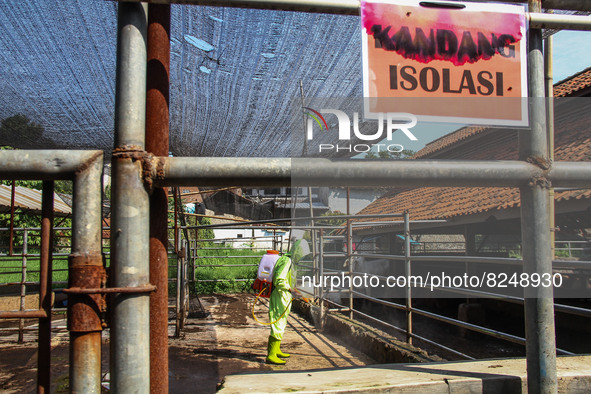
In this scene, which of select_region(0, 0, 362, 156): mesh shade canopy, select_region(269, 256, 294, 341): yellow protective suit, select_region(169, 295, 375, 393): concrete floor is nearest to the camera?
select_region(0, 0, 362, 156): mesh shade canopy

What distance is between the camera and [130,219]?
1275 millimetres

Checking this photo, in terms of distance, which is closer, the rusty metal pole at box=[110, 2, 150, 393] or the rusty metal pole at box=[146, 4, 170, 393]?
the rusty metal pole at box=[110, 2, 150, 393]

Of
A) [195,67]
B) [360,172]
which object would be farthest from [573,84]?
[360,172]

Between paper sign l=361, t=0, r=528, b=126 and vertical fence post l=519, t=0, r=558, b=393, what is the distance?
1.7 inches

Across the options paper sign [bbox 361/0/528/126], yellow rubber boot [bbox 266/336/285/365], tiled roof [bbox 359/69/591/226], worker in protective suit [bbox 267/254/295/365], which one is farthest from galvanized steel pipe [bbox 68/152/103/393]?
worker in protective suit [bbox 267/254/295/365]

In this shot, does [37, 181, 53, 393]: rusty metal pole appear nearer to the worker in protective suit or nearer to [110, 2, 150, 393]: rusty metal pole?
[110, 2, 150, 393]: rusty metal pole

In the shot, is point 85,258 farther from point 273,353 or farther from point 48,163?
point 273,353

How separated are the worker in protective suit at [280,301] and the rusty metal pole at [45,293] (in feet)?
14.0

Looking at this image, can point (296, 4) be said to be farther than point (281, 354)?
No

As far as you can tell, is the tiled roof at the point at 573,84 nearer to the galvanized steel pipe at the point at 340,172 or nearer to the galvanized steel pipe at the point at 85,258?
the galvanized steel pipe at the point at 340,172

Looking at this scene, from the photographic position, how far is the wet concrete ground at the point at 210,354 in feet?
14.8

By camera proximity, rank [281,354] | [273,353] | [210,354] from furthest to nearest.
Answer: [210,354], [281,354], [273,353]

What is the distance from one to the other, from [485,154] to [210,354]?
3.89 m

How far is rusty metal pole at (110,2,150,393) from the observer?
1.26 metres
